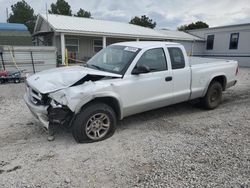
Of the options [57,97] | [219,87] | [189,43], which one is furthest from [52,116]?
[189,43]

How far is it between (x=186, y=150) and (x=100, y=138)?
1.58 meters

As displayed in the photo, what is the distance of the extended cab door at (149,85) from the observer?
434 centimetres

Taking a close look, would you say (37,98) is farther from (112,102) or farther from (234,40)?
(234,40)

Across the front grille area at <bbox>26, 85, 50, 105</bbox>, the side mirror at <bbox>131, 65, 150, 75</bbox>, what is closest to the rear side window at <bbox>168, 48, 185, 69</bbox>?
the side mirror at <bbox>131, 65, 150, 75</bbox>

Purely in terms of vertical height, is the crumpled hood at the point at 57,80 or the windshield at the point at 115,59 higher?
the windshield at the point at 115,59

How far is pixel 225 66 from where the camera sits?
629 cm

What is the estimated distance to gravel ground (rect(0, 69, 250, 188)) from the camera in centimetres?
299

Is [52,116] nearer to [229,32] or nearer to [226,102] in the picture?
[226,102]

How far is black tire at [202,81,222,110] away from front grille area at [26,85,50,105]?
4180 mm

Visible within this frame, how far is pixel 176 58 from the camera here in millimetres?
5176

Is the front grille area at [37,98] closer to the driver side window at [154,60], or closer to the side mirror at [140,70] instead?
the side mirror at [140,70]

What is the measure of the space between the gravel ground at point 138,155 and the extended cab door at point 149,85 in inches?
21.4

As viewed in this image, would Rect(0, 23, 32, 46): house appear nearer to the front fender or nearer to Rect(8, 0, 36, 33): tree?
the front fender

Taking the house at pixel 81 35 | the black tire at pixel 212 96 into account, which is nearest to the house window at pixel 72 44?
the house at pixel 81 35
